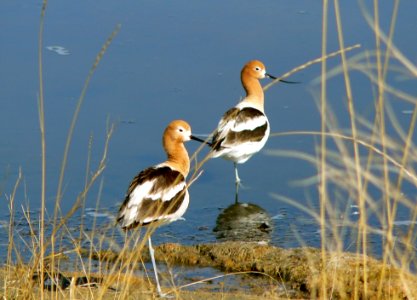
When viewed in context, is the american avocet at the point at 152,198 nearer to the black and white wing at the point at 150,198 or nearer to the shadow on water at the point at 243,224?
the black and white wing at the point at 150,198

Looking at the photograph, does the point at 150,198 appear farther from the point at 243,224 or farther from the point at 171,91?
the point at 171,91

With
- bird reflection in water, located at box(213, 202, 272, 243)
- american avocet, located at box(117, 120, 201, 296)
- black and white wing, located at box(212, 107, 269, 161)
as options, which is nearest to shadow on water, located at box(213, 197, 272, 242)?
bird reflection in water, located at box(213, 202, 272, 243)

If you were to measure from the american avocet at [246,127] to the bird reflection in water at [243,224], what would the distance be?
33cm

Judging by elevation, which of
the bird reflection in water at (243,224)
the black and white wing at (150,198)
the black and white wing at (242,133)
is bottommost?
the bird reflection in water at (243,224)

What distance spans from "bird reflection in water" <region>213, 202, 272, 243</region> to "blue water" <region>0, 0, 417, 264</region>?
55mm

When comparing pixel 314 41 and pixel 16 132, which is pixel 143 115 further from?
pixel 314 41

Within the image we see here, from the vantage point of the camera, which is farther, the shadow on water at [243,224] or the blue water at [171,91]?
the blue water at [171,91]

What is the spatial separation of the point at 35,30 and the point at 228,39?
2.10 m

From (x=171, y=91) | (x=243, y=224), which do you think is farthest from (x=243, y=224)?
(x=171, y=91)

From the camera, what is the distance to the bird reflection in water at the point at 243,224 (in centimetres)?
695

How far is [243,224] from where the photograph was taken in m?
7.32

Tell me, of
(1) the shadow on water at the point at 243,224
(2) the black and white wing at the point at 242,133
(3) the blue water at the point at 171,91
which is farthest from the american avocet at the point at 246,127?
(1) the shadow on water at the point at 243,224

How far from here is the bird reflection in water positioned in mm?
6953

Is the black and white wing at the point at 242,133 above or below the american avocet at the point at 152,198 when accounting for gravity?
above
